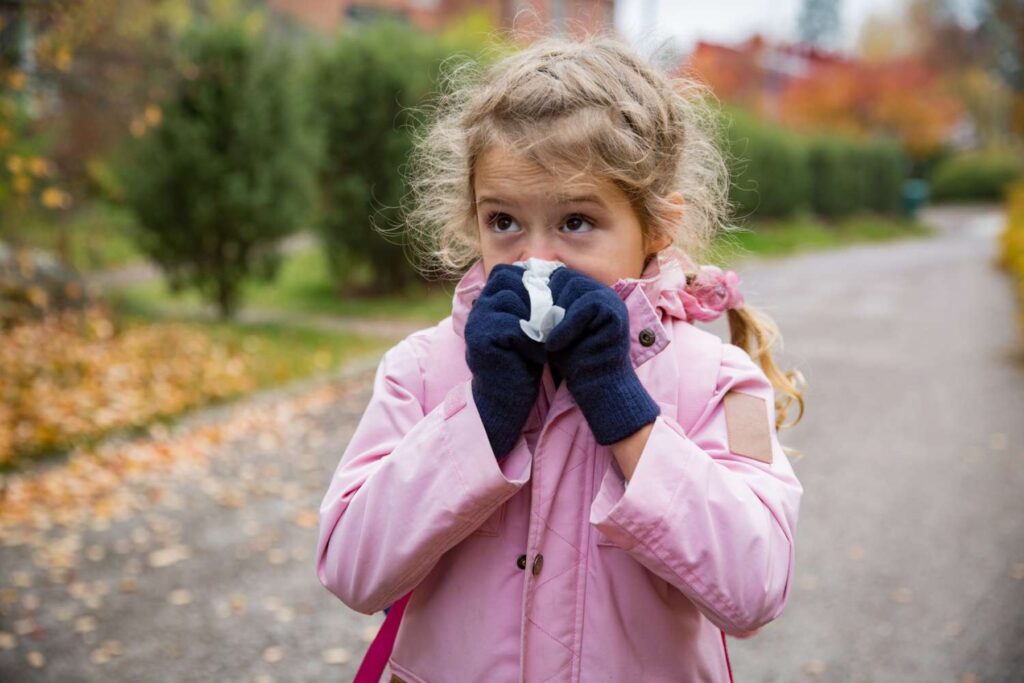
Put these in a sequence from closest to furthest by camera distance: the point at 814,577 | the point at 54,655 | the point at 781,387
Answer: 1. the point at 781,387
2. the point at 54,655
3. the point at 814,577

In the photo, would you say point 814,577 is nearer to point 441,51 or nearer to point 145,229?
point 145,229

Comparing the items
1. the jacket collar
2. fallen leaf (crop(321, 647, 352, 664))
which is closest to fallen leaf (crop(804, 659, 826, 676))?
fallen leaf (crop(321, 647, 352, 664))

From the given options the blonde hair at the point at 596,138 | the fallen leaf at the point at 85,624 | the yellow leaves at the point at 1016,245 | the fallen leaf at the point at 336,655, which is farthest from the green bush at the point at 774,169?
the blonde hair at the point at 596,138

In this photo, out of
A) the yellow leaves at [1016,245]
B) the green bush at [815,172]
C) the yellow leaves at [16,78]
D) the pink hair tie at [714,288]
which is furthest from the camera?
the green bush at [815,172]

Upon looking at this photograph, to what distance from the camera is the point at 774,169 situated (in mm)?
24125

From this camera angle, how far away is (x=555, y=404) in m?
1.59

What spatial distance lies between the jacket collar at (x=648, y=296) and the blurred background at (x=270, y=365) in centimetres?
47

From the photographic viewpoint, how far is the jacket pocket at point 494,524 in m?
1.63

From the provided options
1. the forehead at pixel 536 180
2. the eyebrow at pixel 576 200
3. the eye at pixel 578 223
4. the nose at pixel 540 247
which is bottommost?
the nose at pixel 540 247

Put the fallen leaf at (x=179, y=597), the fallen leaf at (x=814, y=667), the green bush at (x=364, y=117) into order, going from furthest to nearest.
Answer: the green bush at (x=364, y=117) → the fallen leaf at (x=179, y=597) → the fallen leaf at (x=814, y=667)

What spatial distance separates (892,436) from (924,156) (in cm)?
4313

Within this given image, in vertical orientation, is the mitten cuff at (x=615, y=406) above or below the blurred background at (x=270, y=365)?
above

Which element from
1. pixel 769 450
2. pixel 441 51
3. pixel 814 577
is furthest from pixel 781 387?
pixel 441 51

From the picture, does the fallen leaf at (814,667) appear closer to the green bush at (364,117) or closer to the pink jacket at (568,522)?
the pink jacket at (568,522)
